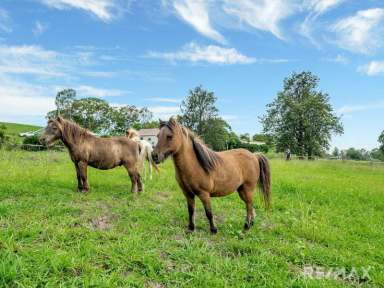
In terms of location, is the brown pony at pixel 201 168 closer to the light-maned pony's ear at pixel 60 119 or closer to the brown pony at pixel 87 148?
the brown pony at pixel 87 148

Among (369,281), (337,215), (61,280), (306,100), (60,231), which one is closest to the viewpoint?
(61,280)

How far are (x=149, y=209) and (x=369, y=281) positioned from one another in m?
4.03

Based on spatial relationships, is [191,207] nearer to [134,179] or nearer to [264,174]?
[264,174]

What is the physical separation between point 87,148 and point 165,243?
4.03 meters

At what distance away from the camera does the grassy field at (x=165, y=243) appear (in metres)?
3.36

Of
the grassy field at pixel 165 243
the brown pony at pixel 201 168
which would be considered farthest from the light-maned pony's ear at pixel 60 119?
the brown pony at pixel 201 168

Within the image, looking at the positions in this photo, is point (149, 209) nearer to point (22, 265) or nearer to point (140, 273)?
point (140, 273)

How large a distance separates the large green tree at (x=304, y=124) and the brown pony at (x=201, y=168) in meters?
32.2

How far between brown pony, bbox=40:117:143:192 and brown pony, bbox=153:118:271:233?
3.30 metres

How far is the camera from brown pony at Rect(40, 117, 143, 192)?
24.1 feet

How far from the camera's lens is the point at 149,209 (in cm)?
634

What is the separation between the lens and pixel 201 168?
4.87 meters

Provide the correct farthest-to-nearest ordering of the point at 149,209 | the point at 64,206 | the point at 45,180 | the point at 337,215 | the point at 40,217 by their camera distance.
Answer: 1. the point at 45,180
2. the point at 337,215
3. the point at 149,209
4. the point at 64,206
5. the point at 40,217

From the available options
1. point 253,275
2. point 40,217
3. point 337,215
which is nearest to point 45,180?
point 40,217
